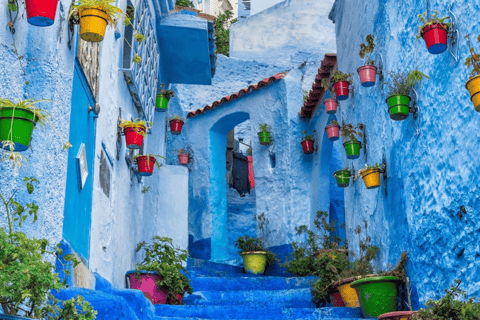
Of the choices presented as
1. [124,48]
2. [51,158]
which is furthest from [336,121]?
[51,158]

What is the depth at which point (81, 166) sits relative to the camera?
4.35 meters

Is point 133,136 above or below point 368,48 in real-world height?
below

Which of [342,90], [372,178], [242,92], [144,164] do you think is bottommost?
[372,178]

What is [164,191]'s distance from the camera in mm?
10281

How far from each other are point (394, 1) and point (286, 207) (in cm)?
544

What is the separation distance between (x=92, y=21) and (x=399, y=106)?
2.98 metres

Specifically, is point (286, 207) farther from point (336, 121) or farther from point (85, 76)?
point (85, 76)

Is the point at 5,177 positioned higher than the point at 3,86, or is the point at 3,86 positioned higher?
the point at 3,86

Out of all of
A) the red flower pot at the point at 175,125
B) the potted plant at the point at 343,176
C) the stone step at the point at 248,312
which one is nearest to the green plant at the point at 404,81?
the potted plant at the point at 343,176

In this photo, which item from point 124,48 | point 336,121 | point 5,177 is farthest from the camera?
point 336,121

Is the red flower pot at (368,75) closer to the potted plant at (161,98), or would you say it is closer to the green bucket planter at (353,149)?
the green bucket planter at (353,149)

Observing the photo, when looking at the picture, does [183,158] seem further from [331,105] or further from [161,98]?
[331,105]

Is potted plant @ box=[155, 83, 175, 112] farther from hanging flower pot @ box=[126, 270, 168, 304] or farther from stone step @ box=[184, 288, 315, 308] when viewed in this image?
hanging flower pot @ box=[126, 270, 168, 304]

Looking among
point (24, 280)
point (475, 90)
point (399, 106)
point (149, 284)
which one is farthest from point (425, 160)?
point (24, 280)
